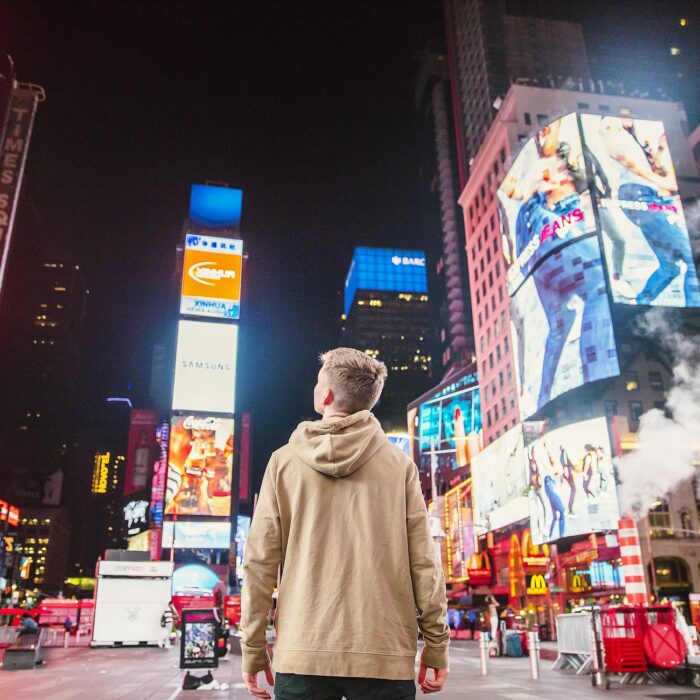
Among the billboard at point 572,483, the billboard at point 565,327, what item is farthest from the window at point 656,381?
the billboard at point 572,483

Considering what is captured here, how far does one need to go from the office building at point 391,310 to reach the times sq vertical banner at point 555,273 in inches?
4029

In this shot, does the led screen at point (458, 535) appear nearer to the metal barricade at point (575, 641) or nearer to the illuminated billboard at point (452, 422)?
the illuminated billboard at point (452, 422)

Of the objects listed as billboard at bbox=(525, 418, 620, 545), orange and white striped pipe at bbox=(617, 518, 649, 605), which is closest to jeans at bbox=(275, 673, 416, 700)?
orange and white striped pipe at bbox=(617, 518, 649, 605)

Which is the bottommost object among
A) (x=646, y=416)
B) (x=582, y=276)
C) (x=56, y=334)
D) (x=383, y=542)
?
(x=383, y=542)

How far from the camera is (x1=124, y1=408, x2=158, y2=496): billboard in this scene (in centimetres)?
10494

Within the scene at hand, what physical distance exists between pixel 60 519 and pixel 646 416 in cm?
15235

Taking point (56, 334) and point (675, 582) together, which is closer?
point (675, 582)

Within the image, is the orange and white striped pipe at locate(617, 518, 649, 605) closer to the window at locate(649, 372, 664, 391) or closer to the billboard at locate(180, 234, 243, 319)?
the window at locate(649, 372, 664, 391)

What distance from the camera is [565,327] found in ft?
156

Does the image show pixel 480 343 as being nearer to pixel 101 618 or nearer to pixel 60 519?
pixel 101 618

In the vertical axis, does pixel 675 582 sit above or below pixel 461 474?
below

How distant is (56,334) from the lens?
194m

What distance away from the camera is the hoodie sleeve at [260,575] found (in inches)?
100

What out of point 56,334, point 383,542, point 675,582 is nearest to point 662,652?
point 383,542
